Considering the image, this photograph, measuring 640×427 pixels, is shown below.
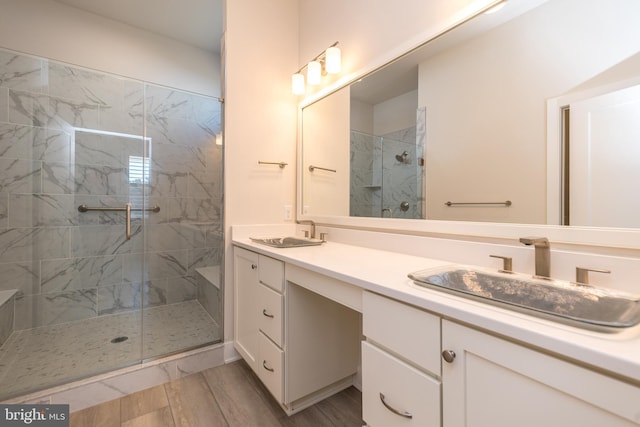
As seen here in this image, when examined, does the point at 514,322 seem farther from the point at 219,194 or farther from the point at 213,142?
the point at 213,142

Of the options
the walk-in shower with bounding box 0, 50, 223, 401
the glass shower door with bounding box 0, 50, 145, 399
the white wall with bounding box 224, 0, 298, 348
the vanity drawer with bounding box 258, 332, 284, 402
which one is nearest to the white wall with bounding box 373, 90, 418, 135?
the white wall with bounding box 224, 0, 298, 348

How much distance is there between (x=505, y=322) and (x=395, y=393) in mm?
411

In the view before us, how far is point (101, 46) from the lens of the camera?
244 centimetres

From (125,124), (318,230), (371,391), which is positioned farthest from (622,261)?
(125,124)

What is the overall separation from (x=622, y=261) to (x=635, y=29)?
676 mm

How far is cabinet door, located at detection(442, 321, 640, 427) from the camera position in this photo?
44 centimetres

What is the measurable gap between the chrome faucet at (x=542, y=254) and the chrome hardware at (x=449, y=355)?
489 millimetres

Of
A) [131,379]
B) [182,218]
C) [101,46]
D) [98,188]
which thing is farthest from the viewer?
[182,218]

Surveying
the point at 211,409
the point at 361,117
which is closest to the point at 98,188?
the point at 211,409

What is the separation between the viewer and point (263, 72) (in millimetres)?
2102

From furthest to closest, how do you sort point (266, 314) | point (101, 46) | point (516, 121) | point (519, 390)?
1. point (101, 46)
2. point (266, 314)
3. point (516, 121)
4. point (519, 390)

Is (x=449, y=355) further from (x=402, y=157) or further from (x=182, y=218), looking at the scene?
(x=182, y=218)

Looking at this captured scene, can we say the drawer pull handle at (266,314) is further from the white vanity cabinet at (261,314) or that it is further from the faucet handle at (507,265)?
the faucet handle at (507,265)

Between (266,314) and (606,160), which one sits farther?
(266,314)
